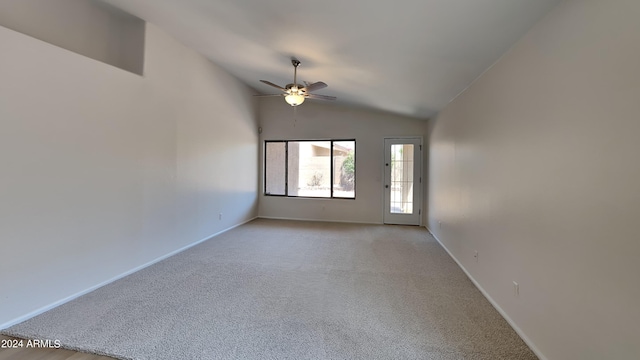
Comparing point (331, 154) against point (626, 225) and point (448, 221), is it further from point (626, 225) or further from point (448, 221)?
point (626, 225)

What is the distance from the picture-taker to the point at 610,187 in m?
1.28

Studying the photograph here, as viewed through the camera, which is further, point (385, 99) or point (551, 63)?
point (385, 99)

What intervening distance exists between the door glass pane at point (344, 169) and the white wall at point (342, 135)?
0.44 feet

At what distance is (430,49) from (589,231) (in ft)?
6.18

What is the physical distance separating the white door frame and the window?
84 cm

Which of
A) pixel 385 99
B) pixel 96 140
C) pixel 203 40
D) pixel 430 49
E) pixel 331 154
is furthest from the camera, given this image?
pixel 331 154

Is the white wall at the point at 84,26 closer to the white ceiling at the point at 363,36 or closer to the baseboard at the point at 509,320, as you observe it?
the white ceiling at the point at 363,36

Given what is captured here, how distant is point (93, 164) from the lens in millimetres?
2756

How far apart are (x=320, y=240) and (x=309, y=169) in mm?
2365

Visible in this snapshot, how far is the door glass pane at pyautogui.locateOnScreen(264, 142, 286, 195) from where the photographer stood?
6648mm

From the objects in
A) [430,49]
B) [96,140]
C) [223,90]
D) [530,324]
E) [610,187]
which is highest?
[223,90]

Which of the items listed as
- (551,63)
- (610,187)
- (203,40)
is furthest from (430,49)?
(203,40)

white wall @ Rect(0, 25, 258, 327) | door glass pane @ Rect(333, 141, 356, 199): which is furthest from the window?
white wall @ Rect(0, 25, 258, 327)

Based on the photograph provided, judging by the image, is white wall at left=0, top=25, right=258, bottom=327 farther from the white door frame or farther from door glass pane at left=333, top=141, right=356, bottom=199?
the white door frame
